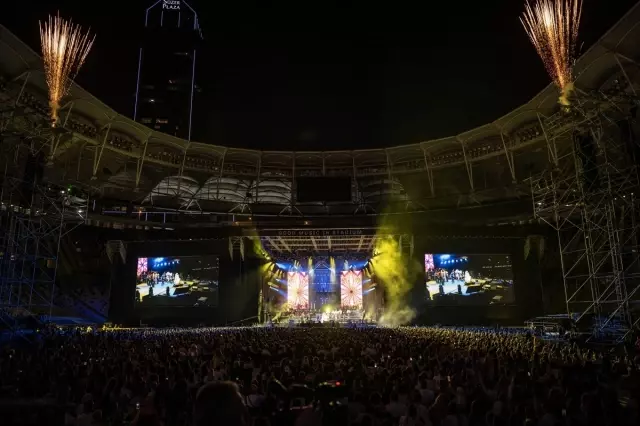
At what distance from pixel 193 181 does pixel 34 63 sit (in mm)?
17319

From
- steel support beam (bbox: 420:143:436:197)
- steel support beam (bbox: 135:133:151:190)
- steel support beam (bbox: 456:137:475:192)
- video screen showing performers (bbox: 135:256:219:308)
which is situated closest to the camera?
steel support beam (bbox: 135:133:151:190)

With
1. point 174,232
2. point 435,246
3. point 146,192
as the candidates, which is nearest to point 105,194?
point 146,192

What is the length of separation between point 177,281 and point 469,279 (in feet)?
79.7

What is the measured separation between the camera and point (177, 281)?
3891 centimetres

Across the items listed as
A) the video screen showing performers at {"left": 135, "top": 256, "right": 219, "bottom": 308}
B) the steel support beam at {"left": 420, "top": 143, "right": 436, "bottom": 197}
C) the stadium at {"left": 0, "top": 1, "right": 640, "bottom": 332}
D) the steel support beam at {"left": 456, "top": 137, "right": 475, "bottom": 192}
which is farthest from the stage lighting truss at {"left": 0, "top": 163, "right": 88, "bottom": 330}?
the steel support beam at {"left": 456, "top": 137, "right": 475, "bottom": 192}

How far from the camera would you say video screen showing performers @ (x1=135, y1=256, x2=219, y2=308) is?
3853cm

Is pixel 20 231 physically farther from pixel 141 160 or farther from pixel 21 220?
pixel 141 160

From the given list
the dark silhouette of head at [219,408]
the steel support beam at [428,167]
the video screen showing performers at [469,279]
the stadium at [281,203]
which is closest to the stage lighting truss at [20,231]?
the stadium at [281,203]

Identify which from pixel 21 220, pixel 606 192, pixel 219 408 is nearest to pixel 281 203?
pixel 21 220

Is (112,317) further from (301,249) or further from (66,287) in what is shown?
(301,249)

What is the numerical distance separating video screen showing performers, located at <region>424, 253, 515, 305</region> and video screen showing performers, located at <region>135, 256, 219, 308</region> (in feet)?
59.2

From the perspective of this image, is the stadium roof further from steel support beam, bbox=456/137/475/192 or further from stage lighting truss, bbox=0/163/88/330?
stage lighting truss, bbox=0/163/88/330

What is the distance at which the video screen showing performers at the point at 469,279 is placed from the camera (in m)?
37.2

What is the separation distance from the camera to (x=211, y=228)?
38.6 meters
